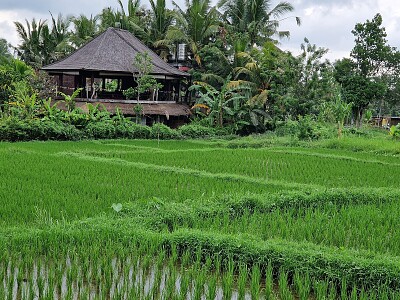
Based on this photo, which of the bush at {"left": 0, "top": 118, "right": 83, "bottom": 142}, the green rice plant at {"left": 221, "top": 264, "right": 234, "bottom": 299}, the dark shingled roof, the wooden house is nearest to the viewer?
the green rice plant at {"left": 221, "top": 264, "right": 234, "bottom": 299}

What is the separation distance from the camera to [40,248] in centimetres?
450

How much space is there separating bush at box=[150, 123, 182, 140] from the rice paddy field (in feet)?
30.4

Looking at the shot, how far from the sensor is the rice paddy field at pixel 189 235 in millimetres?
3760

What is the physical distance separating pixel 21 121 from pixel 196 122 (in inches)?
321

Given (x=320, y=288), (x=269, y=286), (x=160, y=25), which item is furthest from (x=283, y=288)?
(x=160, y=25)

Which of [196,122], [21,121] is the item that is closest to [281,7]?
[196,122]

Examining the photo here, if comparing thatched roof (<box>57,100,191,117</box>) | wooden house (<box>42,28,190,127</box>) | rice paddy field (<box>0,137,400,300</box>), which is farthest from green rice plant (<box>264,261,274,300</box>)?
thatched roof (<box>57,100,191,117</box>)

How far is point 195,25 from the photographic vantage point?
25172 millimetres

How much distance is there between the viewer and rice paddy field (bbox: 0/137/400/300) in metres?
3.76

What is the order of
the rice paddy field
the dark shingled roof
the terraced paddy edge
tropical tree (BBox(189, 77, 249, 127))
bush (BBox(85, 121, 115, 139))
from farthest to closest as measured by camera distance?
the dark shingled roof < tropical tree (BBox(189, 77, 249, 127)) < bush (BBox(85, 121, 115, 139)) < the terraced paddy edge < the rice paddy field

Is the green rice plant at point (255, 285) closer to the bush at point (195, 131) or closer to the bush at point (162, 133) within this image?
the bush at point (162, 133)

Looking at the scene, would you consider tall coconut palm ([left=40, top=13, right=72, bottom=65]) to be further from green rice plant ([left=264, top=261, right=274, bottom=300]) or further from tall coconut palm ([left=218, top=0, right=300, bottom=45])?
green rice plant ([left=264, top=261, right=274, bottom=300])

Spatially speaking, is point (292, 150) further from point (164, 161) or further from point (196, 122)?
point (196, 122)

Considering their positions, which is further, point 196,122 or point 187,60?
point 187,60
